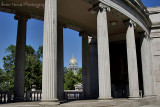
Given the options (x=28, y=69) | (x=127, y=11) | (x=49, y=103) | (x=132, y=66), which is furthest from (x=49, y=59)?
(x=28, y=69)

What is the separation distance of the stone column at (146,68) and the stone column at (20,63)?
39527 mm

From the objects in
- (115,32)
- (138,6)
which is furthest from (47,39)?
(115,32)

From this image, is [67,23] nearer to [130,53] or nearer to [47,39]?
[130,53]

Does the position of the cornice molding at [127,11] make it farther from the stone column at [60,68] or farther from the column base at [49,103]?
the column base at [49,103]

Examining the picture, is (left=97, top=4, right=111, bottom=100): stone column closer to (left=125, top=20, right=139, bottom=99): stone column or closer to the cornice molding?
the cornice molding

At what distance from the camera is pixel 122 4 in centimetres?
5147

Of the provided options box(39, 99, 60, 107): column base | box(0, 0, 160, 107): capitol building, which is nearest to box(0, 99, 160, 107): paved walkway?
box(0, 0, 160, 107): capitol building

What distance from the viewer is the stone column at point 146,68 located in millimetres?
62981

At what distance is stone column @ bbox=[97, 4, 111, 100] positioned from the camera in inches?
1590

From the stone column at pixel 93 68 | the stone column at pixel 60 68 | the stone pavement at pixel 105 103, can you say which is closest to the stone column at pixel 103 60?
the stone pavement at pixel 105 103

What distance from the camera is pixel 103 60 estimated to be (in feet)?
137

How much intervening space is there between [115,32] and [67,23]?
23.6 meters

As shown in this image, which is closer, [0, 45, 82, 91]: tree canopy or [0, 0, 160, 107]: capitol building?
[0, 0, 160, 107]: capitol building

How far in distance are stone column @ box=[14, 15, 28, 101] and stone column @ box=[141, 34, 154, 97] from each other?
1556 inches
